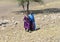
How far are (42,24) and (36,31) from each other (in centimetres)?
184

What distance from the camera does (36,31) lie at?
40.4 feet

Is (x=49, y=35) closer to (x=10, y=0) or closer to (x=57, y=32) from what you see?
(x=57, y=32)

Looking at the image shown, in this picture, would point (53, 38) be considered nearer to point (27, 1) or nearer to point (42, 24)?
point (42, 24)

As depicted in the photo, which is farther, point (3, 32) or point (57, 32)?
point (3, 32)

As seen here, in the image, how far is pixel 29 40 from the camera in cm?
1113

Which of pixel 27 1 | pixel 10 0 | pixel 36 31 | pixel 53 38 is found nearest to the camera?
pixel 53 38

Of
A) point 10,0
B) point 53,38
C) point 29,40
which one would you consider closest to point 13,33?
point 29,40

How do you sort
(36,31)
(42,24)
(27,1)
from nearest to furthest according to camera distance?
(36,31) < (42,24) < (27,1)

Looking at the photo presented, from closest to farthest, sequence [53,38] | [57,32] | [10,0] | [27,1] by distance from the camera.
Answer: [53,38] → [57,32] → [27,1] → [10,0]

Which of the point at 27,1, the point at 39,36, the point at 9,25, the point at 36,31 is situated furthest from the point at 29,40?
the point at 27,1

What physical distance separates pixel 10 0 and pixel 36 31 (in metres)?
18.3

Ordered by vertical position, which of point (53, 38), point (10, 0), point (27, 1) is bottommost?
point (10, 0)

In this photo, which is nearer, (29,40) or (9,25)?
(29,40)

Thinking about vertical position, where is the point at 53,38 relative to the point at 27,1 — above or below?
above
